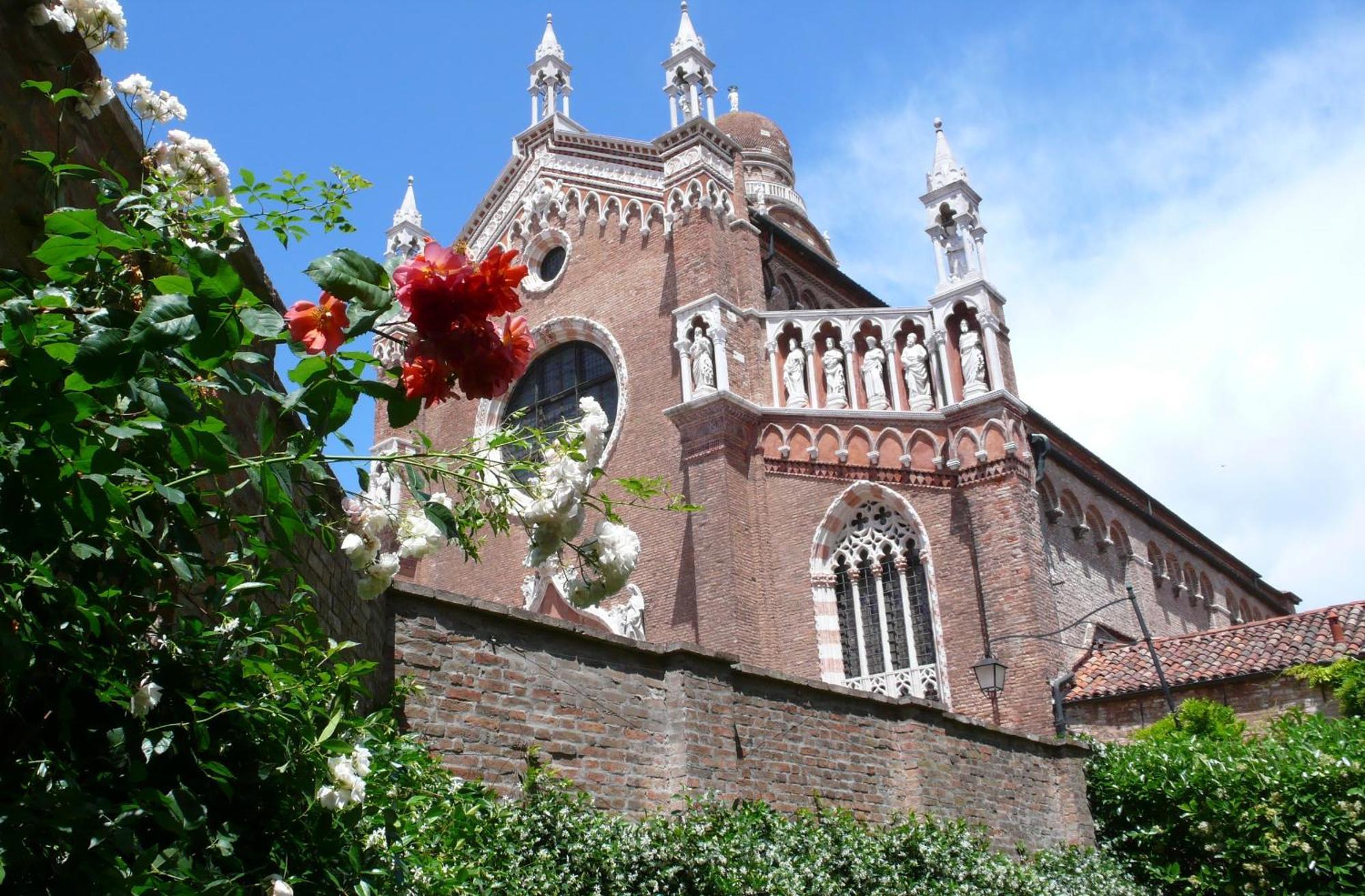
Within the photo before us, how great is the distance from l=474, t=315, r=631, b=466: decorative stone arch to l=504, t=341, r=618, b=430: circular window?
122 millimetres

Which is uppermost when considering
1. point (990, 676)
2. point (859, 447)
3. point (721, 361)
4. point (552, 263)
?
point (552, 263)

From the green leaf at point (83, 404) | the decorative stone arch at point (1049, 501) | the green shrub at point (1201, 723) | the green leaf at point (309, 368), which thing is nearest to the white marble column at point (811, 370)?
the decorative stone arch at point (1049, 501)

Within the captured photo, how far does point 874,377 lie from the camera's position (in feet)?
61.9

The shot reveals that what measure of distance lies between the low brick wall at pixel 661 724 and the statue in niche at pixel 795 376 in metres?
7.92

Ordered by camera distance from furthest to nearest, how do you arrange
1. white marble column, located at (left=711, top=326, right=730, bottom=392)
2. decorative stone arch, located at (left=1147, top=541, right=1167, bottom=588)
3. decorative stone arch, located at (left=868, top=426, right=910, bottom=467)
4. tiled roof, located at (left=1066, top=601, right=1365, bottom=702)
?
1. decorative stone arch, located at (left=1147, top=541, right=1167, bottom=588)
2. white marble column, located at (left=711, top=326, right=730, bottom=392)
3. decorative stone arch, located at (left=868, top=426, right=910, bottom=467)
4. tiled roof, located at (left=1066, top=601, right=1365, bottom=702)

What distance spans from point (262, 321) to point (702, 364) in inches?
631

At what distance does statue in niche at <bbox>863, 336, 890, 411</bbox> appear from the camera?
61.3 ft

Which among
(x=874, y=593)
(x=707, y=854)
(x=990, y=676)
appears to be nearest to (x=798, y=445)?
(x=874, y=593)

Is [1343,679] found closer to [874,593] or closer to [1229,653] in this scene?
[1229,653]

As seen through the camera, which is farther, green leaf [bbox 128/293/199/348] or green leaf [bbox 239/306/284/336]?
green leaf [bbox 239/306/284/336]

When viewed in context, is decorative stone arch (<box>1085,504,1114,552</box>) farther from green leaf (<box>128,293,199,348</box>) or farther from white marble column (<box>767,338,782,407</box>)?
green leaf (<box>128,293,199,348</box>)

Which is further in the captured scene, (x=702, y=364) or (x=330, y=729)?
(x=702, y=364)

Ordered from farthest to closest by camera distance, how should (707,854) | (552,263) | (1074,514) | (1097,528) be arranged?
(552,263)
(1097,528)
(1074,514)
(707,854)

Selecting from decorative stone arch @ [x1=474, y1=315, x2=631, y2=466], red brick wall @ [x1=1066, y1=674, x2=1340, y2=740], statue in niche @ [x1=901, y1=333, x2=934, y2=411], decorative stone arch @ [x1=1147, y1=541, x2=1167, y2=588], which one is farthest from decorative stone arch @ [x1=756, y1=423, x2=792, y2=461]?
decorative stone arch @ [x1=1147, y1=541, x2=1167, y2=588]
